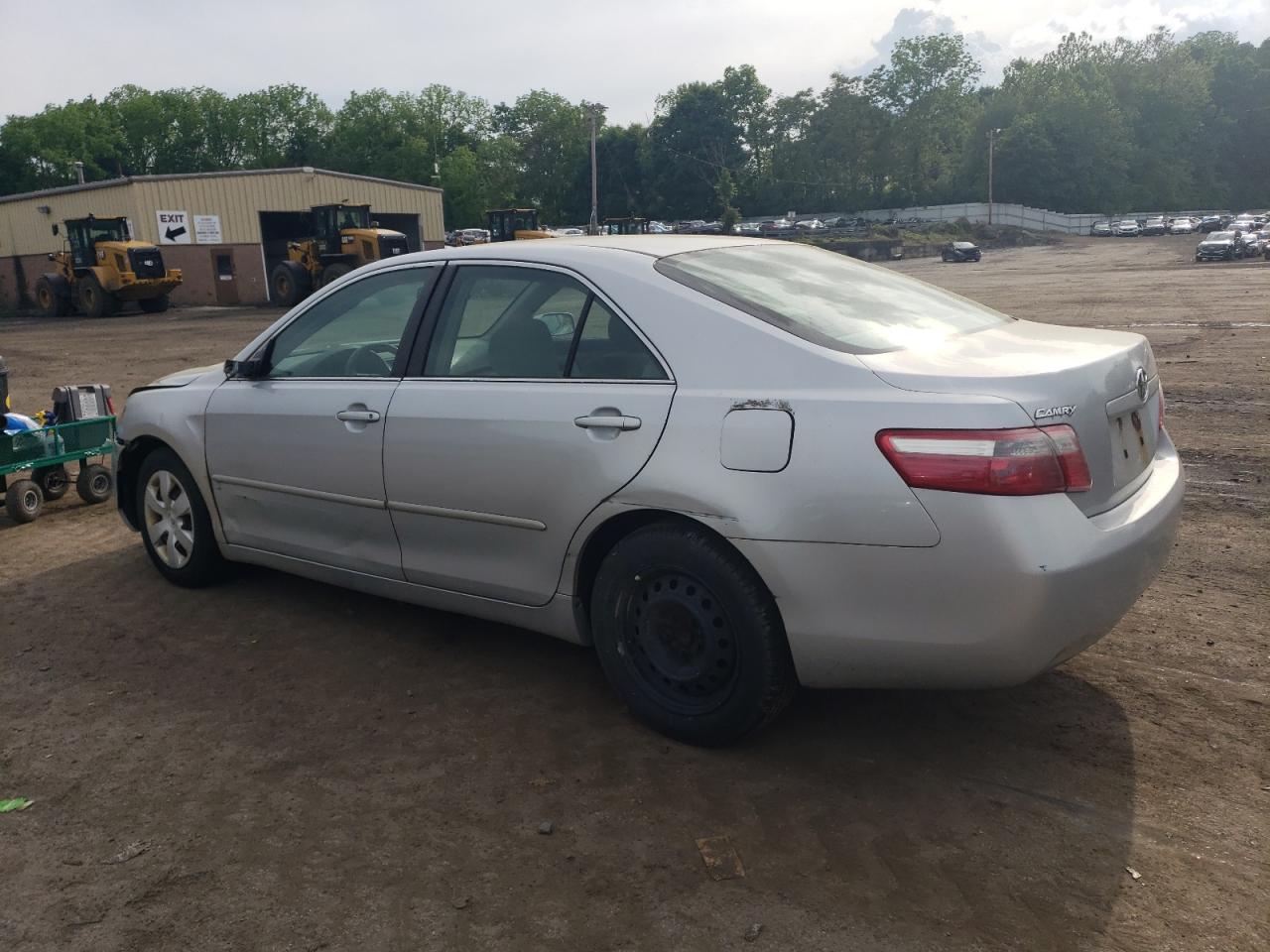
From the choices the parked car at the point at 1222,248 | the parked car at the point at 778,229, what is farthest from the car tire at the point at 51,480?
the parked car at the point at 778,229

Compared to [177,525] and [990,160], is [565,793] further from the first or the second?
[990,160]

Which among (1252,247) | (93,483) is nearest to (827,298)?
(93,483)

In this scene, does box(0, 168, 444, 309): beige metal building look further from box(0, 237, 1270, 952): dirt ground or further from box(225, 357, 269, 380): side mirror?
box(0, 237, 1270, 952): dirt ground

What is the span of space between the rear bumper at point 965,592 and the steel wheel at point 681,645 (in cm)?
27

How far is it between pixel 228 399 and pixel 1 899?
2.49 m

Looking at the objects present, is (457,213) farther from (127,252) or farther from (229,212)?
(127,252)

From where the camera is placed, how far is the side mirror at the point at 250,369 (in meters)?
4.74

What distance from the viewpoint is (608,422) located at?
348cm

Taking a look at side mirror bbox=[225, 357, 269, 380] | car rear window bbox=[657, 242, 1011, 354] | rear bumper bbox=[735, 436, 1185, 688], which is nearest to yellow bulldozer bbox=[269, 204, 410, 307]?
side mirror bbox=[225, 357, 269, 380]

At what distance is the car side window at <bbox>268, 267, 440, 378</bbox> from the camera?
14.3 ft

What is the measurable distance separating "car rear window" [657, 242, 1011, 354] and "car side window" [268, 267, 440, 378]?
120 cm

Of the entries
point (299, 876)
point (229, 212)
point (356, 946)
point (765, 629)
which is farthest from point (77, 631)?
point (229, 212)

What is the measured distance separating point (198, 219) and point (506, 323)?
35573 millimetres

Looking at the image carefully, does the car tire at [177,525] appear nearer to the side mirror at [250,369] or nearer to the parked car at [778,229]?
the side mirror at [250,369]
